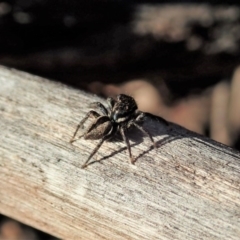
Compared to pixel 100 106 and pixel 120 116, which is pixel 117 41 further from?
pixel 100 106

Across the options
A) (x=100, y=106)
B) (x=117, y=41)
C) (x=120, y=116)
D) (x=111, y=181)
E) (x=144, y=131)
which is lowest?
(x=111, y=181)

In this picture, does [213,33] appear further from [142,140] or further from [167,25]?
[142,140]

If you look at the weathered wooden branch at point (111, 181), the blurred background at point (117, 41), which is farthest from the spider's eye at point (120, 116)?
the blurred background at point (117, 41)

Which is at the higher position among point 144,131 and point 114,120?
point 114,120

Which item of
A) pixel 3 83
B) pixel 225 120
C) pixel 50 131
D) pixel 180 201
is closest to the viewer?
pixel 180 201

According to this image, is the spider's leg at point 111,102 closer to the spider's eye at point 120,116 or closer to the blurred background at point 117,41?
the spider's eye at point 120,116

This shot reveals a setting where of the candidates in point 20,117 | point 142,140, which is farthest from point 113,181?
point 20,117

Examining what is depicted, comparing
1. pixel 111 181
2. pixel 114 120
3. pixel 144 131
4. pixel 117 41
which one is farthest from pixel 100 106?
pixel 117 41
